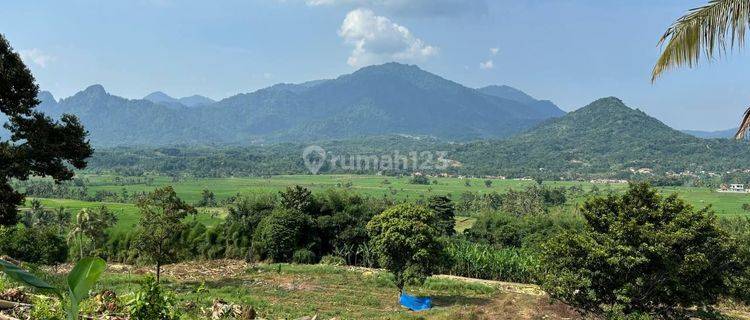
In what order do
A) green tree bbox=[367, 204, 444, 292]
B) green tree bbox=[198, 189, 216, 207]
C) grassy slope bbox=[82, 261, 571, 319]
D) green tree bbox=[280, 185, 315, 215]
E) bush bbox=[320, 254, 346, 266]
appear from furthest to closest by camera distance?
green tree bbox=[198, 189, 216, 207]
green tree bbox=[280, 185, 315, 215]
bush bbox=[320, 254, 346, 266]
green tree bbox=[367, 204, 444, 292]
grassy slope bbox=[82, 261, 571, 319]

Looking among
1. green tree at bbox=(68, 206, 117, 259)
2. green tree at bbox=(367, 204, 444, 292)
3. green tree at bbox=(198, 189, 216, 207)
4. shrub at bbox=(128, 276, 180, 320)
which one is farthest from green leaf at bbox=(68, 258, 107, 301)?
green tree at bbox=(198, 189, 216, 207)

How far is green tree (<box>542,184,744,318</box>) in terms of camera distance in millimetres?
12242

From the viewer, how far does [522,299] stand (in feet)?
73.7

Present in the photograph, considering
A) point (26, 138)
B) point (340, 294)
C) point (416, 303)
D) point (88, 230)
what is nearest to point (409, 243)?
point (416, 303)

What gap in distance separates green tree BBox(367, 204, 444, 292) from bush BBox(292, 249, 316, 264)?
1568 cm

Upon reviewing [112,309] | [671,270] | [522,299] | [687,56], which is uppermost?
[687,56]

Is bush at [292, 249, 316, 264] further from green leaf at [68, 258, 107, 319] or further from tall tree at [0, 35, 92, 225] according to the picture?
green leaf at [68, 258, 107, 319]

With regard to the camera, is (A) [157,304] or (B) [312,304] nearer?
(A) [157,304]

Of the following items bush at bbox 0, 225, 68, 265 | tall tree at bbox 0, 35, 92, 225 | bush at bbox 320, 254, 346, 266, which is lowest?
bush at bbox 320, 254, 346, 266

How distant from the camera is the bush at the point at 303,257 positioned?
116ft

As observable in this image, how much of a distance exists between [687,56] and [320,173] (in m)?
173

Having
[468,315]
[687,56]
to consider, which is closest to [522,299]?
[468,315]

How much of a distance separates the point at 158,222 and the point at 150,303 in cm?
1926

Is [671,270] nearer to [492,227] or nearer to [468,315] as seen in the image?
[468,315]
